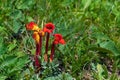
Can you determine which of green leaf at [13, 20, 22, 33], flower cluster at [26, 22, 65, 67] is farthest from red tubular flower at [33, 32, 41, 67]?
green leaf at [13, 20, 22, 33]

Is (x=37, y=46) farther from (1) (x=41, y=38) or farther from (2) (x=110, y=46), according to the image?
(2) (x=110, y=46)

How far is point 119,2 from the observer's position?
371 centimetres

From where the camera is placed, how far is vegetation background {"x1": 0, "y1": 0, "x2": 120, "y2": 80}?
2656mm

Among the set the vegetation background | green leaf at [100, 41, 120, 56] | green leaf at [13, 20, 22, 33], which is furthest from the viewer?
green leaf at [13, 20, 22, 33]

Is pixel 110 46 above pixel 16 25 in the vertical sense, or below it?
below

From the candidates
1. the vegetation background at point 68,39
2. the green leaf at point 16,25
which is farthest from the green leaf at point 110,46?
the green leaf at point 16,25

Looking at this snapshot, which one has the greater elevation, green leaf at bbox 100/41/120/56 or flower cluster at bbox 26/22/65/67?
flower cluster at bbox 26/22/65/67

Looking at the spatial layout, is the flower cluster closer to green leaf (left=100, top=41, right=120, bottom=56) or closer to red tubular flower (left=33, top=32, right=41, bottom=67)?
red tubular flower (left=33, top=32, right=41, bottom=67)

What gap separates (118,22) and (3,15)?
99 centimetres

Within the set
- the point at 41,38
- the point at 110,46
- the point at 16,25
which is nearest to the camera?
the point at 41,38

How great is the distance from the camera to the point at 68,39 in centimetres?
313

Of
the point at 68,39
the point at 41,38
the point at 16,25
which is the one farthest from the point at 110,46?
the point at 16,25

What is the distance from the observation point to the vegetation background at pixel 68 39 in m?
2.66

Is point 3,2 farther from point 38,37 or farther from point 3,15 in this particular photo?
point 38,37
